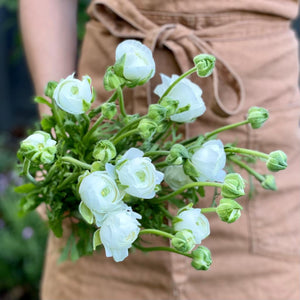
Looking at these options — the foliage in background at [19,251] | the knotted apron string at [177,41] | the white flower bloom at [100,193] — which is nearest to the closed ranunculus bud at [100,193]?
the white flower bloom at [100,193]

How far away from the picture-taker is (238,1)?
27.4 inches

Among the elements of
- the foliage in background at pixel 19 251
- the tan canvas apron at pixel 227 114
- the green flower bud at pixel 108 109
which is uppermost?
the green flower bud at pixel 108 109

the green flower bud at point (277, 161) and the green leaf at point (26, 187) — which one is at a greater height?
the green flower bud at point (277, 161)

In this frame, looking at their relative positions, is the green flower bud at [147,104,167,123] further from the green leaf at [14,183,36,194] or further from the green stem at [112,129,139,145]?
the green leaf at [14,183,36,194]

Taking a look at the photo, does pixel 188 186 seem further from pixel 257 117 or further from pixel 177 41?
pixel 177 41

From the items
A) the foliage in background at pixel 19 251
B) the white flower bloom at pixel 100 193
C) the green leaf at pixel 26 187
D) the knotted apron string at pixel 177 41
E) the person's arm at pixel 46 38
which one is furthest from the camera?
the foliage in background at pixel 19 251

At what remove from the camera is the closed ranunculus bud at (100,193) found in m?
0.40

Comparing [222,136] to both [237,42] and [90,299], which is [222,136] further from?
[90,299]

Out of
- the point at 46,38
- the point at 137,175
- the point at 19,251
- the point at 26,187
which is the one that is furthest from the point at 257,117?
→ the point at 19,251

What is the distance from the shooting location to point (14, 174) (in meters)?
2.03

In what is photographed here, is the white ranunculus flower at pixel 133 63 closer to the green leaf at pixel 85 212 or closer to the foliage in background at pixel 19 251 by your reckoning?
the green leaf at pixel 85 212

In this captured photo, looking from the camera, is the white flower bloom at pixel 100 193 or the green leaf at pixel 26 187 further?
the green leaf at pixel 26 187

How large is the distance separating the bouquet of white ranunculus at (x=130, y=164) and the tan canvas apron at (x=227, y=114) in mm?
188

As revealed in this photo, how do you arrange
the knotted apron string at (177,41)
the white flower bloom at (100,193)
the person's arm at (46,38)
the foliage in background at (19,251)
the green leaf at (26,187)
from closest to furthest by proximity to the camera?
the white flower bloom at (100,193) < the green leaf at (26,187) < the knotted apron string at (177,41) < the person's arm at (46,38) < the foliage in background at (19,251)
